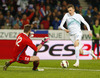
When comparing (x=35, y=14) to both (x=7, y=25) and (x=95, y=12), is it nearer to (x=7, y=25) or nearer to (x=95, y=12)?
(x=7, y=25)

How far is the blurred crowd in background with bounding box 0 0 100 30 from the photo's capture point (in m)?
20.4

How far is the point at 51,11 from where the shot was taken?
22.0 meters

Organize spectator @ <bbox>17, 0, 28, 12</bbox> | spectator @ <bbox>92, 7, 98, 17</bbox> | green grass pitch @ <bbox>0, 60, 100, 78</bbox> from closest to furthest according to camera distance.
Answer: green grass pitch @ <bbox>0, 60, 100, 78</bbox>, spectator @ <bbox>17, 0, 28, 12</bbox>, spectator @ <bbox>92, 7, 98, 17</bbox>

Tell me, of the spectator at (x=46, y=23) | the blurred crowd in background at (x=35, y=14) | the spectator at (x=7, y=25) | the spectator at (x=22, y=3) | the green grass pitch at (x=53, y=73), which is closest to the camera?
the green grass pitch at (x=53, y=73)

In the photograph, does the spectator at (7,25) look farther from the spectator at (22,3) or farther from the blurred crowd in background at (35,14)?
the spectator at (22,3)

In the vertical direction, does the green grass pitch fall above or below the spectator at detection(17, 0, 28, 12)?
below

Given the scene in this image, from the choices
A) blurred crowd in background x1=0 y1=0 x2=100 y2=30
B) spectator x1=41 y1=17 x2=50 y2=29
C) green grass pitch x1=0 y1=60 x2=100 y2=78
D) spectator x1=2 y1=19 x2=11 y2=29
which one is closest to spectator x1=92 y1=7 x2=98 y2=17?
blurred crowd in background x1=0 y1=0 x2=100 y2=30

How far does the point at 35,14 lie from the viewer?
833 inches

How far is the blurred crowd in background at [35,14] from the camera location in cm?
2038

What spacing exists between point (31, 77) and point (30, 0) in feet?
49.5

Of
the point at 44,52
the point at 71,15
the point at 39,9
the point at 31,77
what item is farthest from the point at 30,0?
the point at 31,77

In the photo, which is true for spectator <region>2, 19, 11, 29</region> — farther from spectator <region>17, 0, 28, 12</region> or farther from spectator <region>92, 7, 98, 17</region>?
spectator <region>92, 7, 98, 17</region>

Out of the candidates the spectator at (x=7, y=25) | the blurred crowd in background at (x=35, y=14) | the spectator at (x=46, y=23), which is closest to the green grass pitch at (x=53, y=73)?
the spectator at (x=7, y=25)

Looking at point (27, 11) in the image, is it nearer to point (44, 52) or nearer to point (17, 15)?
point (17, 15)
